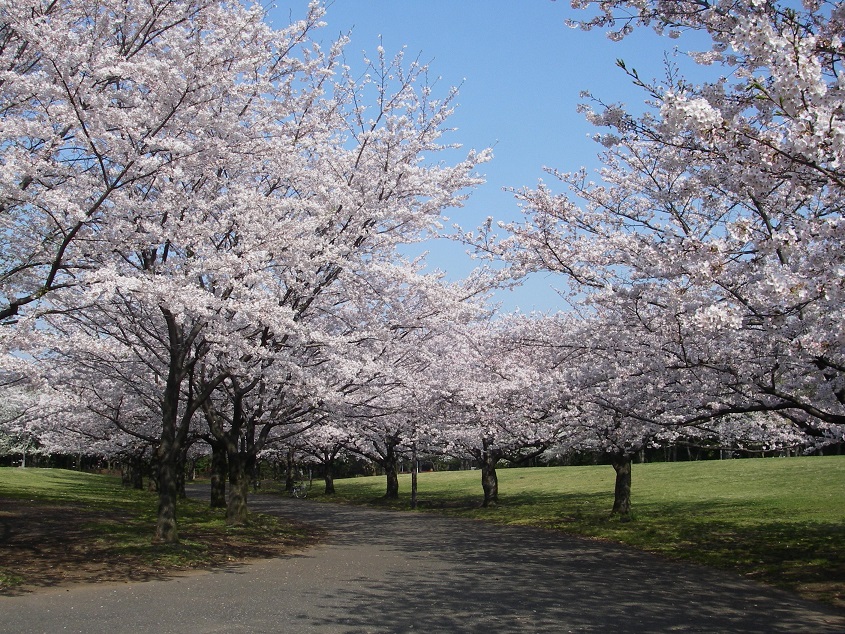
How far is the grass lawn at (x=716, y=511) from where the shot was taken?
11.7 meters

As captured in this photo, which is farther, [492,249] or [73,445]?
[73,445]

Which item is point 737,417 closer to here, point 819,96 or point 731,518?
point 731,518

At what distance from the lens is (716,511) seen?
21.6m

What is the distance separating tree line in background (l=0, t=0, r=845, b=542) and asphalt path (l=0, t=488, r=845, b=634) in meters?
2.62

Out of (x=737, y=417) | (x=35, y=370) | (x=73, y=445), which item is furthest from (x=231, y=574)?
(x=73, y=445)

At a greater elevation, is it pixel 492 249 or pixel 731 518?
pixel 492 249

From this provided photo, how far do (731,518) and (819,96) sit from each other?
57.0ft

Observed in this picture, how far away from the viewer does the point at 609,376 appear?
41.3 feet

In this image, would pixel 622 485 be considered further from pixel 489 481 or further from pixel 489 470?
pixel 489 481

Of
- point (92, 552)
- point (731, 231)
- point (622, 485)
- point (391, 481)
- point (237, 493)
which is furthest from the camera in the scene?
point (391, 481)

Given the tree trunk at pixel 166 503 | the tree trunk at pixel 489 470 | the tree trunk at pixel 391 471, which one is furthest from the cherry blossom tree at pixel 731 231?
the tree trunk at pixel 391 471

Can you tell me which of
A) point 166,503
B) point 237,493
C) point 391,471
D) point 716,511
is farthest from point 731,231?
point 391,471

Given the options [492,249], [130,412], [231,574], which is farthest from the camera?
[130,412]

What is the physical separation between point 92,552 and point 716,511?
1808 centimetres
